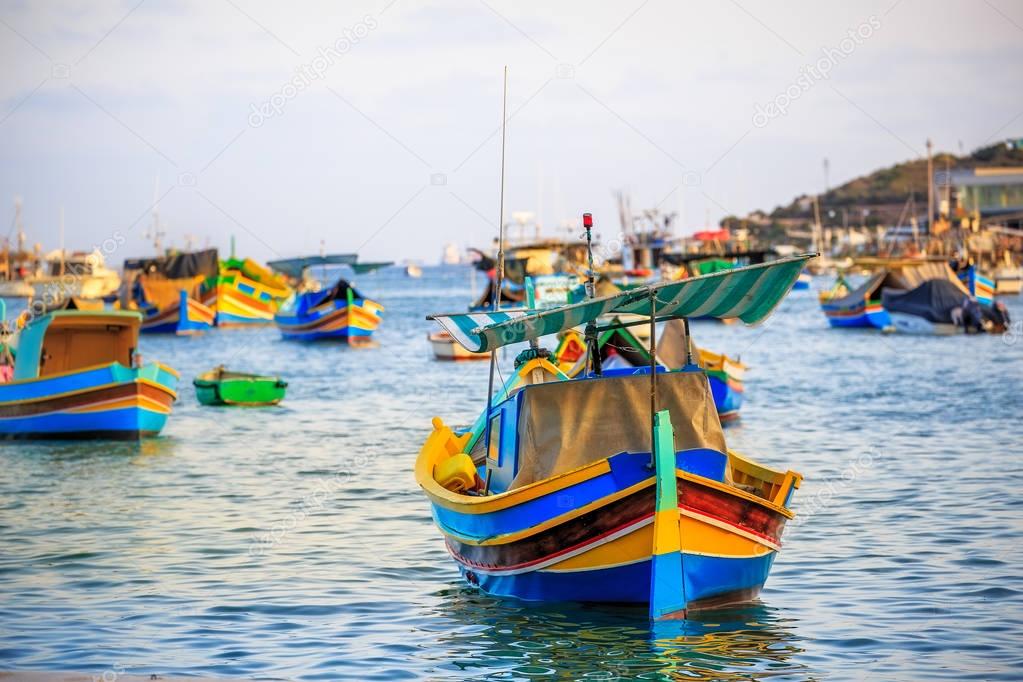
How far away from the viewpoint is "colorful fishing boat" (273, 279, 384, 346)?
6156 cm

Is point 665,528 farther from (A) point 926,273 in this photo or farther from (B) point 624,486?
(A) point 926,273

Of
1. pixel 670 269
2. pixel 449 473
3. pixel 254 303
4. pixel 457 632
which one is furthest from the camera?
pixel 670 269


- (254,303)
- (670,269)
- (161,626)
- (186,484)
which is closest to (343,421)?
(186,484)

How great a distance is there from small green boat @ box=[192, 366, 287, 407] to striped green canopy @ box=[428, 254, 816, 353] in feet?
67.4

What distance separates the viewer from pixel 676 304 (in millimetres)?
11648

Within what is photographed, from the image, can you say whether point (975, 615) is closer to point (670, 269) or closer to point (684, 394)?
point (684, 394)

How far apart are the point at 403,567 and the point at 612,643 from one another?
4058 millimetres

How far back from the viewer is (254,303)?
80438mm

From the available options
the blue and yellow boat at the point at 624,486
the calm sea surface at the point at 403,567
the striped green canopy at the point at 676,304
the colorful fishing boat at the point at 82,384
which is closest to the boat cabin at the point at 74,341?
the colorful fishing boat at the point at 82,384

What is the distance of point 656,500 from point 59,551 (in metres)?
8.04

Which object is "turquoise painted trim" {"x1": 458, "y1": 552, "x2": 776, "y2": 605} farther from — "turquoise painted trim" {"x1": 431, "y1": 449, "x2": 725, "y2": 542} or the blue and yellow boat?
"turquoise painted trim" {"x1": 431, "y1": 449, "x2": 725, "y2": 542}

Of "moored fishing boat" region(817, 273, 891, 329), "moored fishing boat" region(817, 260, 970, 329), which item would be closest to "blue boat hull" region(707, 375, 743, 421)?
"moored fishing boat" region(817, 260, 970, 329)

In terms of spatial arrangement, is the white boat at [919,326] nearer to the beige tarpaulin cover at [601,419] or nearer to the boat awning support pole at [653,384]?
the beige tarpaulin cover at [601,419]

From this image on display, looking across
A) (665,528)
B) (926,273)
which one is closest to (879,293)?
(926,273)
